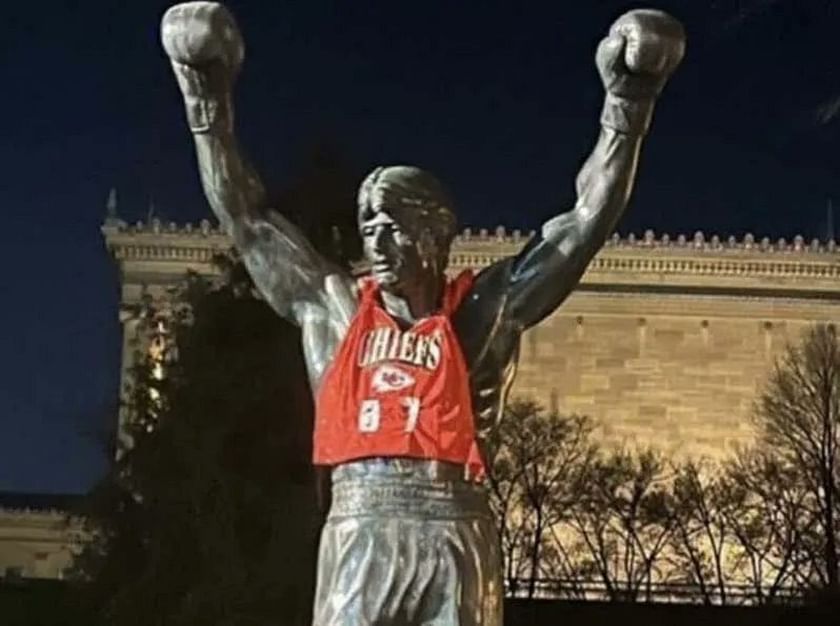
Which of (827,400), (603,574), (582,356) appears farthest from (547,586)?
(582,356)

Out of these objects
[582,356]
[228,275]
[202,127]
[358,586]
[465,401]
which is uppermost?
[582,356]

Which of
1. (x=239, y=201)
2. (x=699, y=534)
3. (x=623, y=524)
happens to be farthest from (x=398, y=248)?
(x=699, y=534)

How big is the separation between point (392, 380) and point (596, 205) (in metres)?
0.64

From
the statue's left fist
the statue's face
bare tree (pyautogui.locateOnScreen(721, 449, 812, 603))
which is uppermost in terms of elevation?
bare tree (pyautogui.locateOnScreen(721, 449, 812, 603))

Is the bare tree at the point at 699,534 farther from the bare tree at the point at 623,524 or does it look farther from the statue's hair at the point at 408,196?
the statue's hair at the point at 408,196

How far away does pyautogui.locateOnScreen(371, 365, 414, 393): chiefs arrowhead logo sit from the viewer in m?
4.42

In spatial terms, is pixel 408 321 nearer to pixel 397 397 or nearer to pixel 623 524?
pixel 397 397

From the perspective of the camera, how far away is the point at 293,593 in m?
17.1

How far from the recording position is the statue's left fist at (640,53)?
14.8ft

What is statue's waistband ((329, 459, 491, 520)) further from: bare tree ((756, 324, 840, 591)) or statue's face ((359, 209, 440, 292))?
bare tree ((756, 324, 840, 591))

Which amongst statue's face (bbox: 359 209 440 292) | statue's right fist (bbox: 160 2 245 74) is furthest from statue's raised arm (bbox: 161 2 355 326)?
statue's face (bbox: 359 209 440 292)

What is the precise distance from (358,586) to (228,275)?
1604 cm

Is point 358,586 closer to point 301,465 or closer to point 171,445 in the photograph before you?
point 301,465

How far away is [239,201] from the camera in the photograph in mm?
4754
